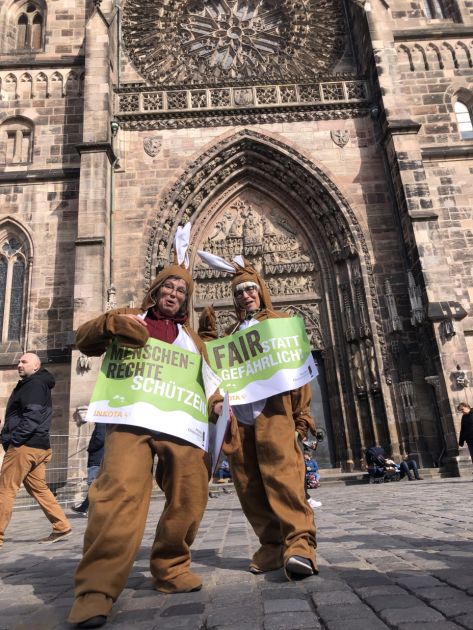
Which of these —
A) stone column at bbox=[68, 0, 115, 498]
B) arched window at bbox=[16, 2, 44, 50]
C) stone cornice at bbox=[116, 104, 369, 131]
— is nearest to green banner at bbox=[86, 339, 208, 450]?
stone column at bbox=[68, 0, 115, 498]

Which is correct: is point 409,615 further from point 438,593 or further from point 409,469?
point 409,469

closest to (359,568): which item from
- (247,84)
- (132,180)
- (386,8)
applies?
(132,180)

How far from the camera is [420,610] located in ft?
5.87

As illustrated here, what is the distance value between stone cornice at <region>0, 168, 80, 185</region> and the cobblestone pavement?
426 inches

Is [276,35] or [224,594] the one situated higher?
[276,35]

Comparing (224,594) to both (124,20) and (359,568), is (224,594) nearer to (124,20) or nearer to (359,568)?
(359,568)

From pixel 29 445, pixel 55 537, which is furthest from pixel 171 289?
pixel 55 537

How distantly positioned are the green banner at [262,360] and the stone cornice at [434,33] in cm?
1516

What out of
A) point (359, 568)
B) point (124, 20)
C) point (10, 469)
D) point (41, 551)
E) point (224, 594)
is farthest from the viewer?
point (124, 20)

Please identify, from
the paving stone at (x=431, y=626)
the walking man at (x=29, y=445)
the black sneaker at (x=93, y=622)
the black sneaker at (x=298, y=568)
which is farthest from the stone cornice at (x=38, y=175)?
the paving stone at (x=431, y=626)

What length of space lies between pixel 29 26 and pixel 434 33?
1257cm

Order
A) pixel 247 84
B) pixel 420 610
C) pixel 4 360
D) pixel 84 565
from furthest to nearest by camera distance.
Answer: pixel 247 84
pixel 4 360
pixel 84 565
pixel 420 610

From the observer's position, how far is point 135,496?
85.9 inches

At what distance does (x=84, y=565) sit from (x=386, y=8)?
16.6 meters
